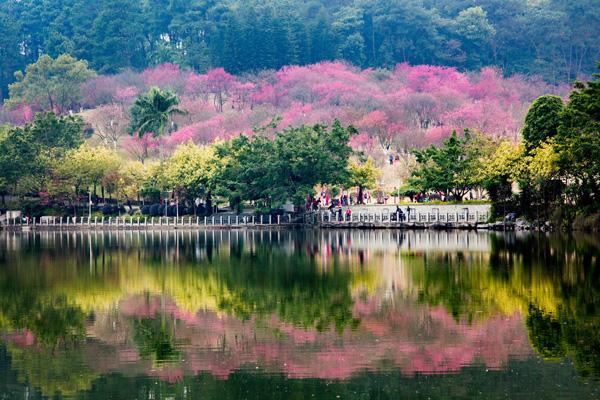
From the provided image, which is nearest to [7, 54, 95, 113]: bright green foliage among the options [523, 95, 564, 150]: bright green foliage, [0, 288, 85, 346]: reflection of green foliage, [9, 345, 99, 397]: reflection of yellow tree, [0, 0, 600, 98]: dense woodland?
[0, 0, 600, 98]: dense woodland

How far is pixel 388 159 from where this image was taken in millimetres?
121125

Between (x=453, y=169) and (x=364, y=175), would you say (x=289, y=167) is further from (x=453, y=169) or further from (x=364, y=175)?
(x=453, y=169)

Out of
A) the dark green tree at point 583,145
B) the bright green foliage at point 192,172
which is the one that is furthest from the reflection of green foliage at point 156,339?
the bright green foliage at point 192,172

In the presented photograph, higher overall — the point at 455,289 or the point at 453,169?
the point at 453,169

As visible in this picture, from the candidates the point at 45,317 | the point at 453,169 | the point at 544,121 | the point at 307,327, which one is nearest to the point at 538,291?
the point at 307,327

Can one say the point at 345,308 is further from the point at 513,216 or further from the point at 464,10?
the point at 464,10

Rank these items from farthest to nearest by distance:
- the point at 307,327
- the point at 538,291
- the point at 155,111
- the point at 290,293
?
1. the point at 155,111
2. the point at 290,293
3. the point at 538,291
4. the point at 307,327

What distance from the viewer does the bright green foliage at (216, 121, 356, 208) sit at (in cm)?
9706

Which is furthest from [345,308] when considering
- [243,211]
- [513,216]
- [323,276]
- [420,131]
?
[420,131]

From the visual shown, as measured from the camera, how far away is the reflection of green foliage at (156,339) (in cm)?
2605

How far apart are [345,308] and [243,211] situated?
73.8 m

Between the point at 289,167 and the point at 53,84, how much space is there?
2818 inches

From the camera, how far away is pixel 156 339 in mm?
28469

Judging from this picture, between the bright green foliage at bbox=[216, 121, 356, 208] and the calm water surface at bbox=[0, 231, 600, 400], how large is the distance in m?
43.7
